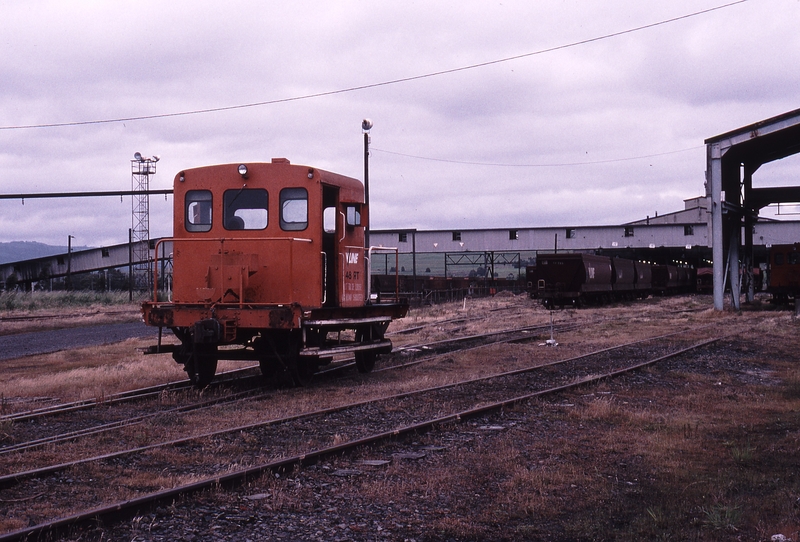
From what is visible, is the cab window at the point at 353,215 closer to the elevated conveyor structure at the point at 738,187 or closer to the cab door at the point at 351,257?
the cab door at the point at 351,257

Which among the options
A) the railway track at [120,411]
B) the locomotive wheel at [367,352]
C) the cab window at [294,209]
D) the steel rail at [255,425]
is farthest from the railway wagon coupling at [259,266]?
the steel rail at [255,425]

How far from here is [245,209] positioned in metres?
11.7

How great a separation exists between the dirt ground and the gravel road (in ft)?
50.4

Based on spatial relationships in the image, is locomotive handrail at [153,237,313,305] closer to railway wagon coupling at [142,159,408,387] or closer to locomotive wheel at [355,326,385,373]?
railway wagon coupling at [142,159,408,387]

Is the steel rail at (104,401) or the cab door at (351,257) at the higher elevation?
the cab door at (351,257)

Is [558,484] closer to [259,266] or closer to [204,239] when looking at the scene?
[259,266]

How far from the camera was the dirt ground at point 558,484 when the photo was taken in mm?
4969

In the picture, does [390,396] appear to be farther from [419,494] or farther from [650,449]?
[419,494]

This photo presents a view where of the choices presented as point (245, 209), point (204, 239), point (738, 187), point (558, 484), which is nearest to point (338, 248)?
point (245, 209)

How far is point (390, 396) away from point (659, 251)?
65.1 meters

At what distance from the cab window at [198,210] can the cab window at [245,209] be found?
282 mm

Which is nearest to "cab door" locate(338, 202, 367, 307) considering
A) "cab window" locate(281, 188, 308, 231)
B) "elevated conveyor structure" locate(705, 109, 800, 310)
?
"cab window" locate(281, 188, 308, 231)

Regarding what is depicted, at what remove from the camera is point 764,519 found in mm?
5141

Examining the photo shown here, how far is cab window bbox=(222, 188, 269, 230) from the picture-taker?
11648mm
